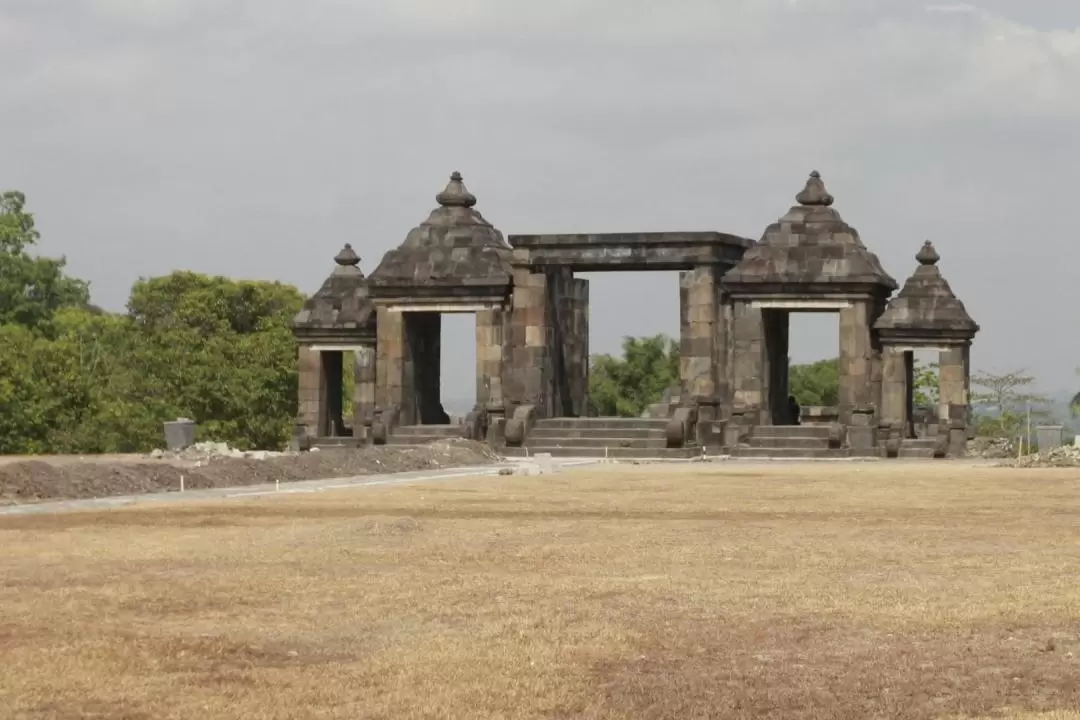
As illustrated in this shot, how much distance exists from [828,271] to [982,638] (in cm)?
3672

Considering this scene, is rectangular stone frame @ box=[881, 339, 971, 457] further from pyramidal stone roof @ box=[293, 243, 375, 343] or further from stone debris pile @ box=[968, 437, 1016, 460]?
pyramidal stone roof @ box=[293, 243, 375, 343]

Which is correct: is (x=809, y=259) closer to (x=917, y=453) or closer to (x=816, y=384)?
(x=917, y=453)

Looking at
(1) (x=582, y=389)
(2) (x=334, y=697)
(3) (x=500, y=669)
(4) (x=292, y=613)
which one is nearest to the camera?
(2) (x=334, y=697)

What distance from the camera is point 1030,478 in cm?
3591

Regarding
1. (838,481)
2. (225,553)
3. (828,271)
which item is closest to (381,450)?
(838,481)

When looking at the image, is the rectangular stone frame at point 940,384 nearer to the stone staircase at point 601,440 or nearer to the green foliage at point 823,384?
the stone staircase at point 601,440

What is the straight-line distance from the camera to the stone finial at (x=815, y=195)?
170 ft

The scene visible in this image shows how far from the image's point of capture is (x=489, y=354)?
52.7 m

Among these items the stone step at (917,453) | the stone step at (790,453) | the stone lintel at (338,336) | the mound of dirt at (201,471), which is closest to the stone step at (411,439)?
the stone lintel at (338,336)

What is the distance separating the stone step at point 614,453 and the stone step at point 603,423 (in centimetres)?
130

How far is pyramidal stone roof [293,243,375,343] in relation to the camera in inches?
2253

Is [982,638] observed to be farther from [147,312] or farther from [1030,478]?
[147,312]

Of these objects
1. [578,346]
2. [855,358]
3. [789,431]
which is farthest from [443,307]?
[855,358]

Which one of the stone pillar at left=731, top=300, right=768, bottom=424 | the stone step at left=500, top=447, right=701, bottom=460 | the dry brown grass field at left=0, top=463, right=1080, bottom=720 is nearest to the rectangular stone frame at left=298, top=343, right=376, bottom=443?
the stone step at left=500, top=447, right=701, bottom=460
